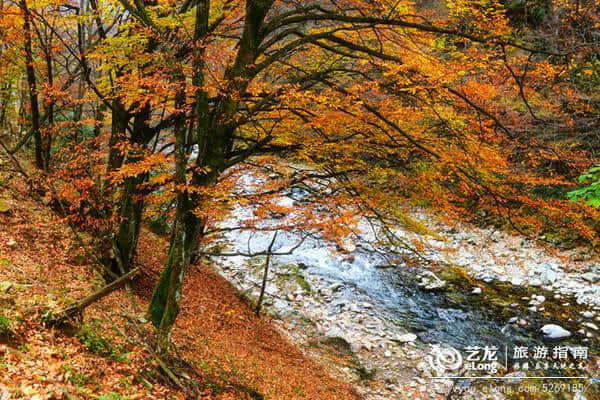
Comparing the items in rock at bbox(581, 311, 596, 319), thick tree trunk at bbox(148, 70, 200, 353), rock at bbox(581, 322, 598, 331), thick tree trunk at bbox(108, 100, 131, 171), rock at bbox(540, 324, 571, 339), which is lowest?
thick tree trunk at bbox(148, 70, 200, 353)

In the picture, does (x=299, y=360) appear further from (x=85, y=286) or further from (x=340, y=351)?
(x=85, y=286)

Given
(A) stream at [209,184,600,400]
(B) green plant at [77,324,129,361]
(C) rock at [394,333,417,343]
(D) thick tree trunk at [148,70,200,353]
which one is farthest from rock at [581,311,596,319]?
(B) green plant at [77,324,129,361]

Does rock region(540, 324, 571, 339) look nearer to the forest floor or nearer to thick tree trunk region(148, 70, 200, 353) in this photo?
the forest floor

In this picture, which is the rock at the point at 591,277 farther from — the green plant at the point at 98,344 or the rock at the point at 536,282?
the green plant at the point at 98,344

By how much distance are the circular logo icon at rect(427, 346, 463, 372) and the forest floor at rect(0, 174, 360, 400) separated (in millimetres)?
2166

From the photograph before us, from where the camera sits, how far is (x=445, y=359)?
8984mm

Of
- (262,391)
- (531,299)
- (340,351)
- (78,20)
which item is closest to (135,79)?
(78,20)

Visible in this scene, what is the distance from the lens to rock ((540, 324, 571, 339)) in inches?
362

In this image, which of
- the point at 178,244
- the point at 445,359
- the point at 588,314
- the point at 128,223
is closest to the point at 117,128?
the point at 128,223

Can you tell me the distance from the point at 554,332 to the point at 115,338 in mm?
9724

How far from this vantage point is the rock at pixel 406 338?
31.6 ft

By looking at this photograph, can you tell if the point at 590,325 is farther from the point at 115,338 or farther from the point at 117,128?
the point at 117,128

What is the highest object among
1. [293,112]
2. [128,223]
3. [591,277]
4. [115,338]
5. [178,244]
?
[591,277]

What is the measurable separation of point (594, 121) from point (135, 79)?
14310 mm
